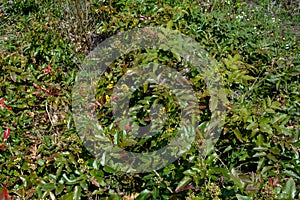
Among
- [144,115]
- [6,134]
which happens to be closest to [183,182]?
[144,115]

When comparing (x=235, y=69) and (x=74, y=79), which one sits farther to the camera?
(x=74, y=79)

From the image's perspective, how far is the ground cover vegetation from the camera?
1.48 m

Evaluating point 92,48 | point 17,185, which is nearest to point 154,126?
point 17,185

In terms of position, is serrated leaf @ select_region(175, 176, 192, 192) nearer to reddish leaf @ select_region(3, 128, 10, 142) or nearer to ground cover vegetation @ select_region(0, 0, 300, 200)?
ground cover vegetation @ select_region(0, 0, 300, 200)

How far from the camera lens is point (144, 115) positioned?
1.84 metres

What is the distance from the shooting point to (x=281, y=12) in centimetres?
454

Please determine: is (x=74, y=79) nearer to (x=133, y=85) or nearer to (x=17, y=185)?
(x=133, y=85)

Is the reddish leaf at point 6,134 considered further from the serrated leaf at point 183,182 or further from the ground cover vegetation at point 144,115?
the serrated leaf at point 183,182

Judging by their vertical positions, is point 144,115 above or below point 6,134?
above

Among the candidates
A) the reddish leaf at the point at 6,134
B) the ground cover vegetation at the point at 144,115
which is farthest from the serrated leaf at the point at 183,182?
the reddish leaf at the point at 6,134

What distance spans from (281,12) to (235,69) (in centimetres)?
310

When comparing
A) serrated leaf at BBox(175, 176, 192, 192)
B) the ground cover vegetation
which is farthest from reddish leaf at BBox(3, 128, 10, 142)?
serrated leaf at BBox(175, 176, 192, 192)

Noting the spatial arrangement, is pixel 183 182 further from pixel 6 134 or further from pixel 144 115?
pixel 6 134

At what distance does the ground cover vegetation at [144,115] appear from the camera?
148 cm
